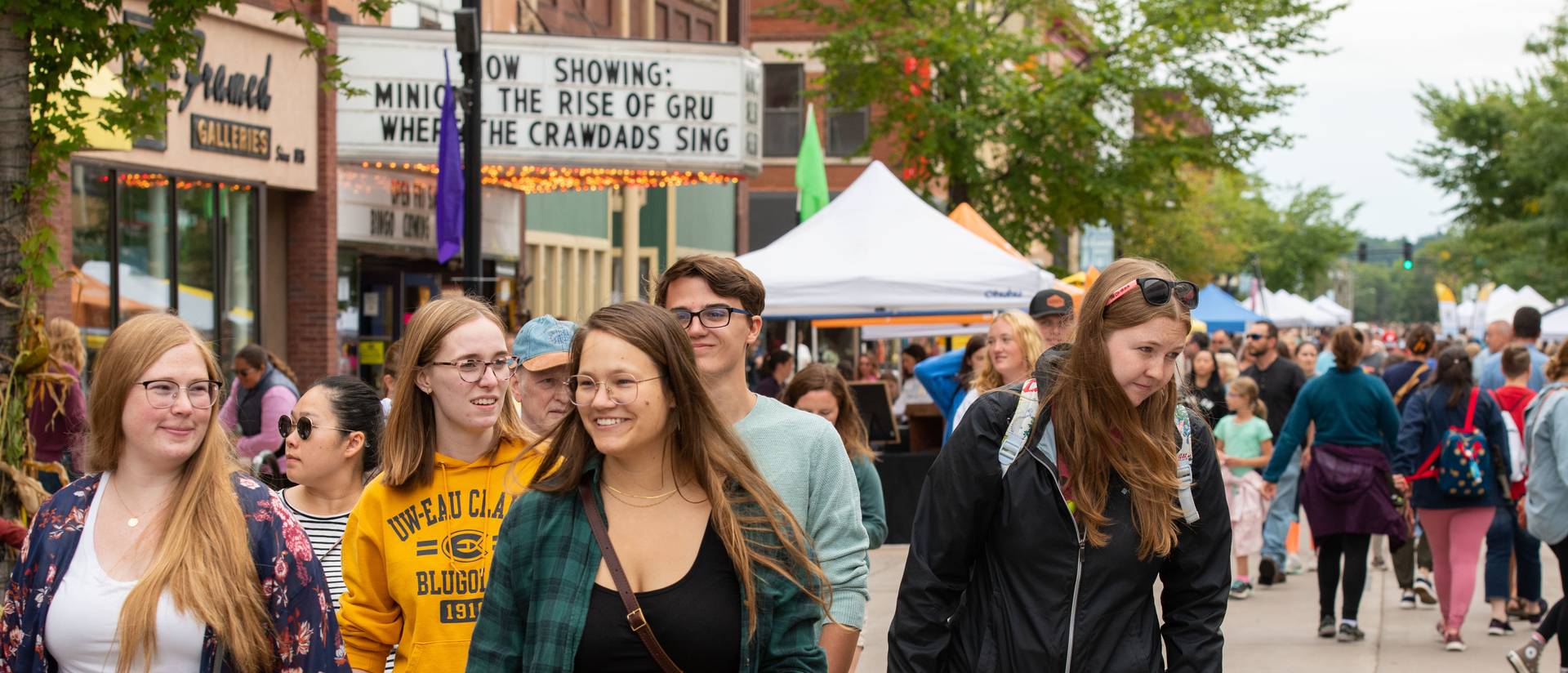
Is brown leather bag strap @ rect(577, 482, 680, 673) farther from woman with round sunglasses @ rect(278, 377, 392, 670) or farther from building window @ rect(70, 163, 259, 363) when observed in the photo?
building window @ rect(70, 163, 259, 363)

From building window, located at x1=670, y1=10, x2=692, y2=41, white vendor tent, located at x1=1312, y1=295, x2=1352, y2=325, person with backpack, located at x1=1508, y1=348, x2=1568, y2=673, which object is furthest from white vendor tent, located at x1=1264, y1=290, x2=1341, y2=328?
person with backpack, located at x1=1508, y1=348, x2=1568, y2=673

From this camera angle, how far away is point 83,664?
3637 mm

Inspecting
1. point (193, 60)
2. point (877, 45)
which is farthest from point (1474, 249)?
point (193, 60)

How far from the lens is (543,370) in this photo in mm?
4984

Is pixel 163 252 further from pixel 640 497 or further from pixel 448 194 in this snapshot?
pixel 640 497

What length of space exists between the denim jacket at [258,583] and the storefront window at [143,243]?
12.4m

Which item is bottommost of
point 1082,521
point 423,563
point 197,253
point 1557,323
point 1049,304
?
point 1557,323

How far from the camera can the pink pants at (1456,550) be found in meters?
10.5

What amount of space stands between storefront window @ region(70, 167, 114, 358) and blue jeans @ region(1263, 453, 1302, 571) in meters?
9.48

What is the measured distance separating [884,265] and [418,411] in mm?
8811

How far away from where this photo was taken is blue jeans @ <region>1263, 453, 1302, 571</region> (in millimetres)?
13680

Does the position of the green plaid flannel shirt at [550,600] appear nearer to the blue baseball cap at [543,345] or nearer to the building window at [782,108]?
the blue baseball cap at [543,345]

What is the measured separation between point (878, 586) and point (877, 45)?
17622mm

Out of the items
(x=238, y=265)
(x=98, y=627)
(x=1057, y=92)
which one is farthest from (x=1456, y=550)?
(x=1057, y=92)
